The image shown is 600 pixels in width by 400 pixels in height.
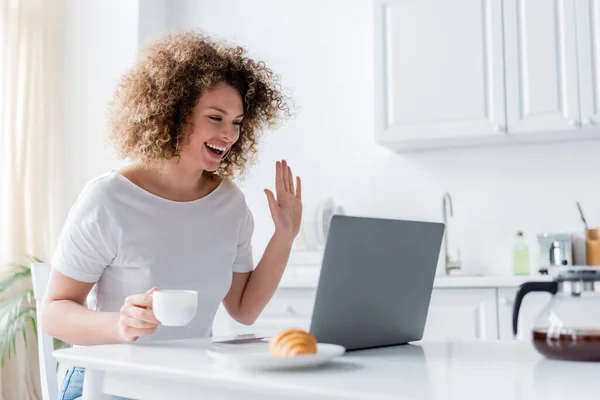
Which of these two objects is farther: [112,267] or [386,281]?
[112,267]

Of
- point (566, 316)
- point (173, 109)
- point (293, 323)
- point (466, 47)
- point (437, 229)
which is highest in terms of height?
point (466, 47)

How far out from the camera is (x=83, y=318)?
1412 mm

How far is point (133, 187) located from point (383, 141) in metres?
1.88

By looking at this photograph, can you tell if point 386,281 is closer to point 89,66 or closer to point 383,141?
point 383,141

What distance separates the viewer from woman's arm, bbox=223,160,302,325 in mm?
1618

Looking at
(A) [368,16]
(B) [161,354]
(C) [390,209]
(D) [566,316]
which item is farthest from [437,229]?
(A) [368,16]

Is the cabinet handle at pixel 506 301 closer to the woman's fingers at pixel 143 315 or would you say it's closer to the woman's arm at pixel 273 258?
the woman's arm at pixel 273 258

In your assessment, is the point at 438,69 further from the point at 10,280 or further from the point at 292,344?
the point at 292,344

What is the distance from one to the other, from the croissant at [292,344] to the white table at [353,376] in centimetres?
3

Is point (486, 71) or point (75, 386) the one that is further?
point (486, 71)

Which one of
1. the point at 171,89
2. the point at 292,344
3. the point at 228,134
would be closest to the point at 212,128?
the point at 228,134

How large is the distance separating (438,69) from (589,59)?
25.5 inches

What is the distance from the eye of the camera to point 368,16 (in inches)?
152

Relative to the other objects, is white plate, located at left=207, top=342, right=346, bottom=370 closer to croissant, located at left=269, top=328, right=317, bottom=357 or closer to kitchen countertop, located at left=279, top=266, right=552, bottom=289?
croissant, located at left=269, top=328, right=317, bottom=357
